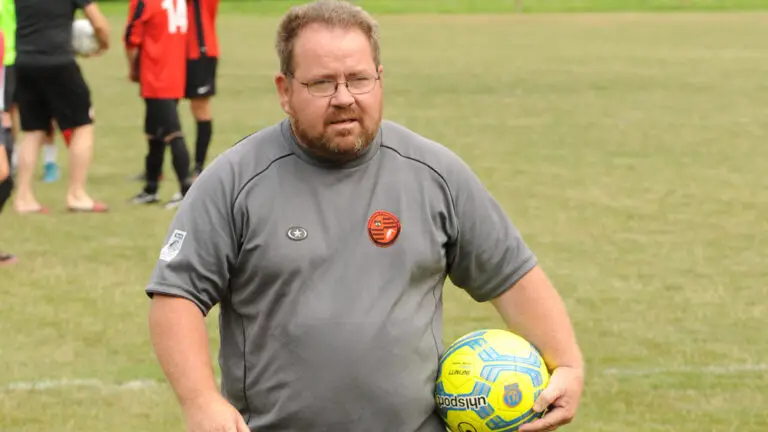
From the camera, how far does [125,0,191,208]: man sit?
12.0 m

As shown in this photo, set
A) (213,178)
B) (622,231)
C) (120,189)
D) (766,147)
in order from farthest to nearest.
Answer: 1. (766,147)
2. (120,189)
3. (622,231)
4. (213,178)

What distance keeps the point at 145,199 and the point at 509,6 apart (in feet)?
104

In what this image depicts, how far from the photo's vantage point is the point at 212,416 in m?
3.85

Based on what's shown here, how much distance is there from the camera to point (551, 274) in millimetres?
9453

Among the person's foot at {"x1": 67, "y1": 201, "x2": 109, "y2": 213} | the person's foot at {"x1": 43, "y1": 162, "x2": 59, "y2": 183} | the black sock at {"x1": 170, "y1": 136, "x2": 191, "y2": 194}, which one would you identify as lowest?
the person's foot at {"x1": 43, "y1": 162, "x2": 59, "y2": 183}

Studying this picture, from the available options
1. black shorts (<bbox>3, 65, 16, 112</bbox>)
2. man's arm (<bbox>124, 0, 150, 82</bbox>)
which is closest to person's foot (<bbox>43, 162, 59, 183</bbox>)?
man's arm (<bbox>124, 0, 150, 82</bbox>)

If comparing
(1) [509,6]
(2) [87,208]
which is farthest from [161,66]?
(1) [509,6]

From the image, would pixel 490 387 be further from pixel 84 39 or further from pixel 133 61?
pixel 84 39

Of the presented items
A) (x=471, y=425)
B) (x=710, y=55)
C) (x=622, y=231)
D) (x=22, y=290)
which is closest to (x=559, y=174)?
(x=622, y=231)

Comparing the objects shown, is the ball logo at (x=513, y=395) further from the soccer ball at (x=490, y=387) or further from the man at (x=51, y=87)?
the man at (x=51, y=87)

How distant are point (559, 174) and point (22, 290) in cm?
584

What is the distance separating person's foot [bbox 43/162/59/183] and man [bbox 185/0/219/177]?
1.80 m

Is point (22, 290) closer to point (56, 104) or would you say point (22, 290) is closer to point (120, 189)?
point (56, 104)

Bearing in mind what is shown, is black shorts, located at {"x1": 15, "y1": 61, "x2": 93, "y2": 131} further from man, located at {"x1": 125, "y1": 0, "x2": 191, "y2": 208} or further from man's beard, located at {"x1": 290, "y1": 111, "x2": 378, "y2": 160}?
man's beard, located at {"x1": 290, "y1": 111, "x2": 378, "y2": 160}
